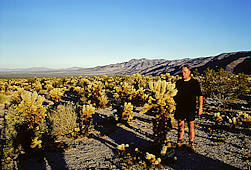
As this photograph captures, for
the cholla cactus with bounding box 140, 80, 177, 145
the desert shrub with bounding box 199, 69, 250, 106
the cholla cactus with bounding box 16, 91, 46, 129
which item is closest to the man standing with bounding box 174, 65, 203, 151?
the cholla cactus with bounding box 140, 80, 177, 145

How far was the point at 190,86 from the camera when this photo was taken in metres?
3.53

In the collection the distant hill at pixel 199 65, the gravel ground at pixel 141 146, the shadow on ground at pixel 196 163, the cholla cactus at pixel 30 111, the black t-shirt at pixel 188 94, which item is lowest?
the gravel ground at pixel 141 146

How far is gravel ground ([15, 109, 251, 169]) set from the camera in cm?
332

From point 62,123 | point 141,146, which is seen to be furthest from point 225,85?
point 62,123

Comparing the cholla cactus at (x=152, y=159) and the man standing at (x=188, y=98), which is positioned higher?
the man standing at (x=188, y=98)

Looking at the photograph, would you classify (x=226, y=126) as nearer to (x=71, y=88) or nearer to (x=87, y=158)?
(x=87, y=158)

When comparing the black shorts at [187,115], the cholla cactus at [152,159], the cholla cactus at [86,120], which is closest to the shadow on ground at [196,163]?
the cholla cactus at [152,159]

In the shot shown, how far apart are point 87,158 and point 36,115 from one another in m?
1.90

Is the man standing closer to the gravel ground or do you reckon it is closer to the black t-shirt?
the black t-shirt

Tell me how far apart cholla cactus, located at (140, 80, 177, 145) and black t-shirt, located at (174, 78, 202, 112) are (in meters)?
0.28

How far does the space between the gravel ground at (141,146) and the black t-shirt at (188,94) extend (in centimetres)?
114

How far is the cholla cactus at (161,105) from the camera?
11.2 ft

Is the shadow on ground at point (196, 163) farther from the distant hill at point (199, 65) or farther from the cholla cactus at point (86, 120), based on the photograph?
the distant hill at point (199, 65)

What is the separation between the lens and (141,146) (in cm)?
412
